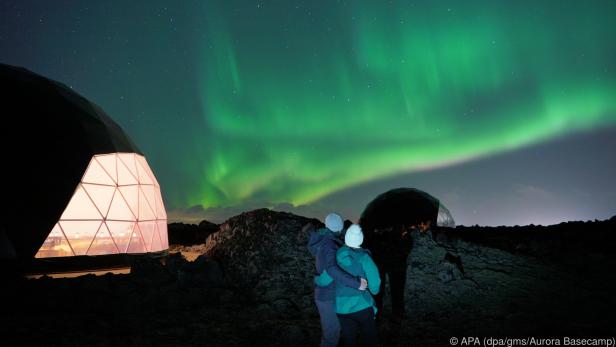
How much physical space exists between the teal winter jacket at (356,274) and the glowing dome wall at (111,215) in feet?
40.9

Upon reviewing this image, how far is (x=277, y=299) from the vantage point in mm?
10797

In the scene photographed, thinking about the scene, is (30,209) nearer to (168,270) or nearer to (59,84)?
(168,270)

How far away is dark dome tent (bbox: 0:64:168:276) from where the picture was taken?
1324 cm

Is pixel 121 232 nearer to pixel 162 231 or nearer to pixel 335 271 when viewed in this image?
pixel 162 231

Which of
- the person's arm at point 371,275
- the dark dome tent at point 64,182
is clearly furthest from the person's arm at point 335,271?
the dark dome tent at point 64,182

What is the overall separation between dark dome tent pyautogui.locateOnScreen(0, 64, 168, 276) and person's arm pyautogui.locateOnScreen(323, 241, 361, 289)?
12.2m

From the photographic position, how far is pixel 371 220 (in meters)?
33.6

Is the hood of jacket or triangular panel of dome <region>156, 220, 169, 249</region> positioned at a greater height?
triangular panel of dome <region>156, 220, 169, 249</region>

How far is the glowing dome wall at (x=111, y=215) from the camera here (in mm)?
13961

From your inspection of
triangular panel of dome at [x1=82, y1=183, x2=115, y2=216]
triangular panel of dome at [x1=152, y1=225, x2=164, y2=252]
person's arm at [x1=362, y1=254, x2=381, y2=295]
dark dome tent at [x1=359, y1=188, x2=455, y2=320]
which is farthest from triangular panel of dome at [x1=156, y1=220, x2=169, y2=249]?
person's arm at [x1=362, y1=254, x2=381, y2=295]

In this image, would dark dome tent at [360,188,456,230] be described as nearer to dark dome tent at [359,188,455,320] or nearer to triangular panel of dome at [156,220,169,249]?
dark dome tent at [359,188,455,320]

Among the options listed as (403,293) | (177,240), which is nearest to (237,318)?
(403,293)

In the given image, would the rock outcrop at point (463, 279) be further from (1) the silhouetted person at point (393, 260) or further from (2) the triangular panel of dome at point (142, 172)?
(2) the triangular panel of dome at point (142, 172)

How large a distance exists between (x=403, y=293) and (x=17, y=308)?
970 centimetres
